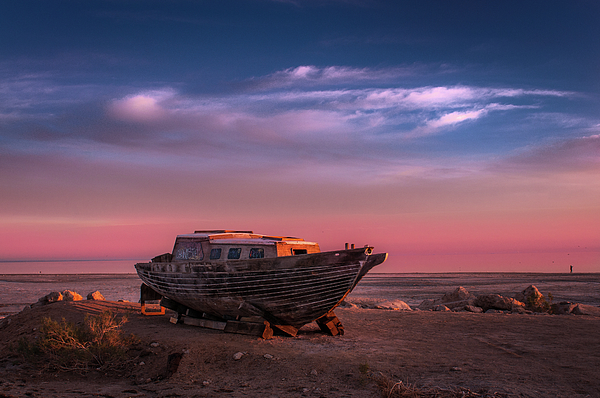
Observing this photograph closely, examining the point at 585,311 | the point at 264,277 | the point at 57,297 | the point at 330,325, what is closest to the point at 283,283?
the point at 264,277

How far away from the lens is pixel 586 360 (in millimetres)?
9656

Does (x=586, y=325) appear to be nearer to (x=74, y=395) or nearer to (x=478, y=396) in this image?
(x=478, y=396)

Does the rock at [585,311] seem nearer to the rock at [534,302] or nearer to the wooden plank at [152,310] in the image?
the rock at [534,302]

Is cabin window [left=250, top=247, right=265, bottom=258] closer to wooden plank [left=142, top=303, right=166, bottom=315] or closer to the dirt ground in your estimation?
the dirt ground

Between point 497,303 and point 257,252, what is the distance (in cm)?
1275

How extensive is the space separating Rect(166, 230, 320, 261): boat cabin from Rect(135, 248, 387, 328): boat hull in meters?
0.73

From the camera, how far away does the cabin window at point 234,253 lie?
1254cm

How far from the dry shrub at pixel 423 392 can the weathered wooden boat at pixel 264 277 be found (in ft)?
12.2

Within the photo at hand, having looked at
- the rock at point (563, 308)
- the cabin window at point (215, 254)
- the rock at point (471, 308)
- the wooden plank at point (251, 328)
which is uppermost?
the cabin window at point (215, 254)

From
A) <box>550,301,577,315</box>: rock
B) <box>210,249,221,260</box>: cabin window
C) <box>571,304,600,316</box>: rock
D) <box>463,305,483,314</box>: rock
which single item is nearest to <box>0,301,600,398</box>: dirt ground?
<box>210,249,221,260</box>: cabin window

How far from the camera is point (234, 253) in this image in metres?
12.6

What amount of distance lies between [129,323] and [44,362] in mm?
3338

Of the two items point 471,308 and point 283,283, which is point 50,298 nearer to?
point 283,283

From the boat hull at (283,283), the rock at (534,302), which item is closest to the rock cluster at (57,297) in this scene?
the boat hull at (283,283)
